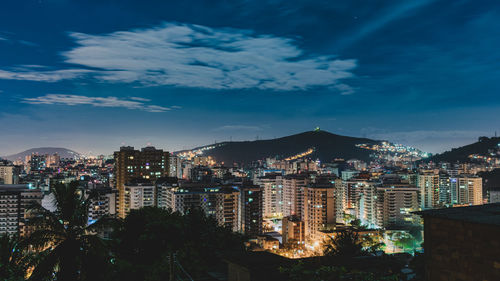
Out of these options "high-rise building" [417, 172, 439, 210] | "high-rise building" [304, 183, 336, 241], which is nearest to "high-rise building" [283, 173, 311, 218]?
"high-rise building" [304, 183, 336, 241]

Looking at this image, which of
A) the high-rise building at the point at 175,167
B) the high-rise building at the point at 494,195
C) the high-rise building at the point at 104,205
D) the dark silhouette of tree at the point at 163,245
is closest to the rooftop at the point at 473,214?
the dark silhouette of tree at the point at 163,245

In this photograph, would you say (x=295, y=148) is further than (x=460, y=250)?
Yes

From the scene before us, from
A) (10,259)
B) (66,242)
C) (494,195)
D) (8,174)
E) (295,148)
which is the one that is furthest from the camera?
(295,148)

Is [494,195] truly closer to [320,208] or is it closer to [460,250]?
[320,208]

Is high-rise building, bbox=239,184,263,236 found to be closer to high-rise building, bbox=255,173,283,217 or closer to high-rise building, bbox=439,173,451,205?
high-rise building, bbox=255,173,283,217

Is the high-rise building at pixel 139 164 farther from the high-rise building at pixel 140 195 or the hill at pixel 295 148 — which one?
the hill at pixel 295 148

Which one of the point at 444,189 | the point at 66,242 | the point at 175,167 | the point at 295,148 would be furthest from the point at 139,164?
the point at 295,148
